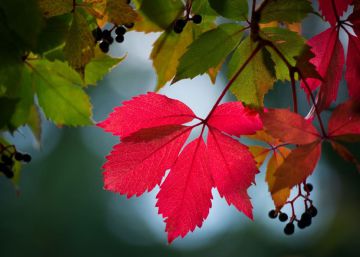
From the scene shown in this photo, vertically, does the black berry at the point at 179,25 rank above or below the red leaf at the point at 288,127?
above

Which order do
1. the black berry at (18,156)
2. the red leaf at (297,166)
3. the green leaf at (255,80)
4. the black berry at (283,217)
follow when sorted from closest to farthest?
the red leaf at (297,166), the green leaf at (255,80), the black berry at (283,217), the black berry at (18,156)

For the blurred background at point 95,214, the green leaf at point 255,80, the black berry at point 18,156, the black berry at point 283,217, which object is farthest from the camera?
the blurred background at point 95,214

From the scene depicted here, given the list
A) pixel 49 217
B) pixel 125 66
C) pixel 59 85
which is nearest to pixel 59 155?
pixel 49 217

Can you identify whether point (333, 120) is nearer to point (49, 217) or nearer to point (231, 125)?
point (231, 125)

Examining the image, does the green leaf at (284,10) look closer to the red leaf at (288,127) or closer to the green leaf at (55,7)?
the red leaf at (288,127)

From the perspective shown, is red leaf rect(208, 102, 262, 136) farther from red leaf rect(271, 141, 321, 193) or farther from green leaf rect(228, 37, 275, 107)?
red leaf rect(271, 141, 321, 193)

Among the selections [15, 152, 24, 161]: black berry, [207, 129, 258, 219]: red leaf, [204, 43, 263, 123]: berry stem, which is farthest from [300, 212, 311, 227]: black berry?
[15, 152, 24, 161]: black berry

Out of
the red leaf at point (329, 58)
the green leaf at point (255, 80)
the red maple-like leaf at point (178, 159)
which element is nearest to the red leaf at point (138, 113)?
the red maple-like leaf at point (178, 159)
